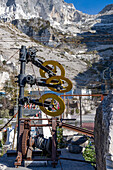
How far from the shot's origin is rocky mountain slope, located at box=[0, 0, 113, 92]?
168 feet

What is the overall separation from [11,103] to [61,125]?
2509 centimetres

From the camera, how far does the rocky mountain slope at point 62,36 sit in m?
51.2

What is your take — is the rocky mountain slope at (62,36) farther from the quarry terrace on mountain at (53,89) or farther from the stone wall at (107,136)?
the stone wall at (107,136)

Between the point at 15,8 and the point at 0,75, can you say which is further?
the point at 15,8

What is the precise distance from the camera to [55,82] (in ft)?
15.8

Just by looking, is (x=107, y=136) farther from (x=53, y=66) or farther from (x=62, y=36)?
(x=62, y=36)

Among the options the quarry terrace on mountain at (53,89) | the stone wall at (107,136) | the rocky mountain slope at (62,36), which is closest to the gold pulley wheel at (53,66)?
the quarry terrace on mountain at (53,89)

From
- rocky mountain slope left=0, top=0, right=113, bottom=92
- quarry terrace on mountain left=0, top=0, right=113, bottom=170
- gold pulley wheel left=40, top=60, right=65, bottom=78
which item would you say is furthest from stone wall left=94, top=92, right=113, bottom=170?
rocky mountain slope left=0, top=0, right=113, bottom=92

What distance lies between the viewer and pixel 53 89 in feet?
16.3

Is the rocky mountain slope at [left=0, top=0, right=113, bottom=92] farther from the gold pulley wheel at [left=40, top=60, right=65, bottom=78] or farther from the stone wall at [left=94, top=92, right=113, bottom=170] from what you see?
the stone wall at [left=94, top=92, right=113, bottom=170]

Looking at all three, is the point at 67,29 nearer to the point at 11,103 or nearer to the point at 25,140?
the point at 11,103

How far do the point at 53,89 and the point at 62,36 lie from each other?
7848 centimetres

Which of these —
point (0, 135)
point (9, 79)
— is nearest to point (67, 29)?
point (9, 79)

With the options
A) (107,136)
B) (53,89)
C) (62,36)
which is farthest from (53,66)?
(62,36)
